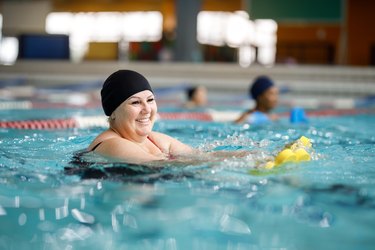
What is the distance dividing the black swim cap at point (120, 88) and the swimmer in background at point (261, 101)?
130 inches

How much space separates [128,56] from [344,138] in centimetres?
1611

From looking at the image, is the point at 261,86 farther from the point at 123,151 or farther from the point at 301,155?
the point at 123,151

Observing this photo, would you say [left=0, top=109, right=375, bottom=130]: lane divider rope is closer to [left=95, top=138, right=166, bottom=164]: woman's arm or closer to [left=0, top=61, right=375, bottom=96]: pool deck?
[left=95, top=138, right=166, bottom=164]: woman's arm

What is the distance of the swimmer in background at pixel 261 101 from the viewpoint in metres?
7.04

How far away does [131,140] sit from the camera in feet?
12.8

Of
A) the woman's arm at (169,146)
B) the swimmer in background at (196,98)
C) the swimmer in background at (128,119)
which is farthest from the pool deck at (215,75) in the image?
the swimmer in background at (128,119)

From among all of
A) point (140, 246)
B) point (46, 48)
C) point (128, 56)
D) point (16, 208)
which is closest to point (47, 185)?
point (16, 208)

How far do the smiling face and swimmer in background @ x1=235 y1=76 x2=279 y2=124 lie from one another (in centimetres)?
331

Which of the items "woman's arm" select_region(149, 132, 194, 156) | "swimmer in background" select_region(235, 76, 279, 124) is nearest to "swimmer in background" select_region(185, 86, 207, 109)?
"swimmer in background" select_region(235, 76, 279, 124)

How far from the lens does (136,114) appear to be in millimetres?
3768

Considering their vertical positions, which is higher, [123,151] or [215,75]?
[123,151]

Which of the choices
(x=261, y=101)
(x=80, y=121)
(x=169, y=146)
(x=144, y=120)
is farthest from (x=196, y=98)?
(x=144, y=120)

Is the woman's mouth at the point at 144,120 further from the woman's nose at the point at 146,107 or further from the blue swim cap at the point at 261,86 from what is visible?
the blue swim cap at the point at 261,86

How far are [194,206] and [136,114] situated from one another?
0.98 meters
